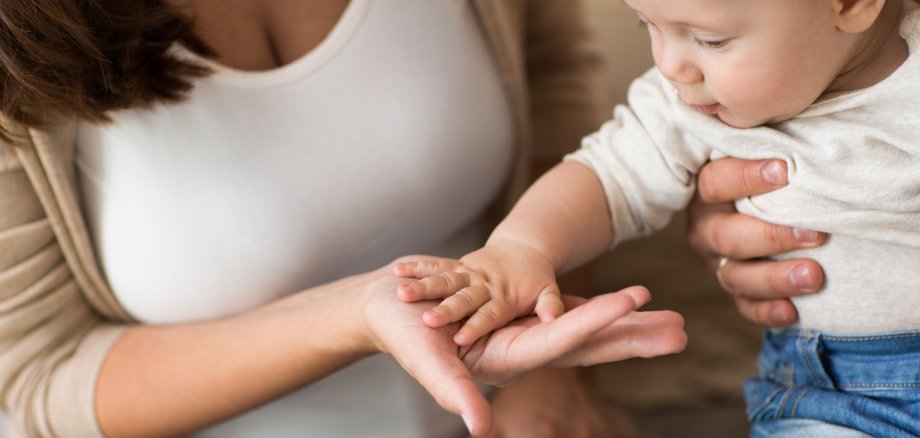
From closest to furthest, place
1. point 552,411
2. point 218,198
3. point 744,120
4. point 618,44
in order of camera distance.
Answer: point 744,120
point 218,198
point 552,411
point 618,44

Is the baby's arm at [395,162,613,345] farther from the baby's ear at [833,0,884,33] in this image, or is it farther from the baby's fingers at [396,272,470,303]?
the baby's ear at [833,0,884,33]

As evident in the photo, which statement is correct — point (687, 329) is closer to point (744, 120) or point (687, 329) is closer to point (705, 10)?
point (744, 120)

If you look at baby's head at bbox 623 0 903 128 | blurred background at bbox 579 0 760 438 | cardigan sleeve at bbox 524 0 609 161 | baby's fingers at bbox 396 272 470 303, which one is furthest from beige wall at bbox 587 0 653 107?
baby's fingers at bbox 396 272 470 303

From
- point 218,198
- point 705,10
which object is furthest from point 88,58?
point 705,10

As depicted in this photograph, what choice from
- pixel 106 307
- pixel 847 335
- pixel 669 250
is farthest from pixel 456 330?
pixel 669 250

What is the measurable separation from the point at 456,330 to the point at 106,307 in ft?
1.58

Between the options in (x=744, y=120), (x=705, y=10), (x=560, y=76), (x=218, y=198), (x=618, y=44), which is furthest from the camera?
(x=618, y=44)

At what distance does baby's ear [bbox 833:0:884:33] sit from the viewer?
0.68 metres

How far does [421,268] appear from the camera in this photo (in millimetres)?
753

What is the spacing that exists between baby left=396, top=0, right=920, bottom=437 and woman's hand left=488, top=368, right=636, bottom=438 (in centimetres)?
24

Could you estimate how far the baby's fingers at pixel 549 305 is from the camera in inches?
27.3

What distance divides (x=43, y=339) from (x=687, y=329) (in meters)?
Result: 0.92

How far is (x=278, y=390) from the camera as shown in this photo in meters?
0.91

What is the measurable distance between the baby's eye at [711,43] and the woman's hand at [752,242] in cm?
14
